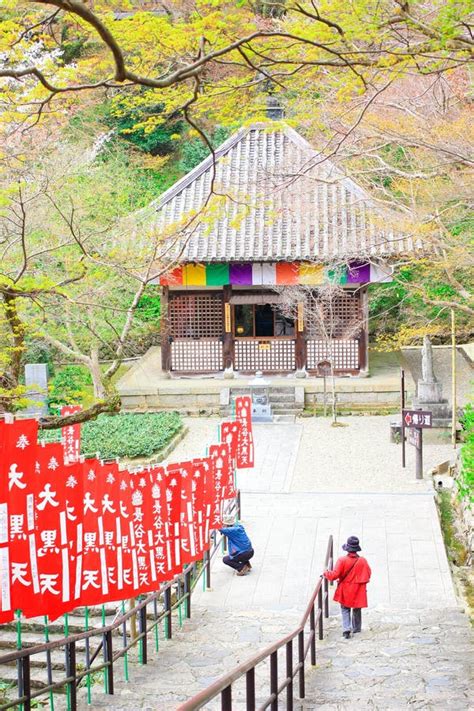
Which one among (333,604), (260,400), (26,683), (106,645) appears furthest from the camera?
(260,400)

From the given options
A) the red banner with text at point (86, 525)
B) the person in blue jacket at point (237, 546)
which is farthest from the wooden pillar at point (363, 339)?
the red banner with text at point (86, 525)

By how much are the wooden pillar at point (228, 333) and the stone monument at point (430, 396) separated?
18.8ft

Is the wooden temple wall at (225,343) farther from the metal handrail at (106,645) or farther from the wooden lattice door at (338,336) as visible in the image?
the metal handrail at (106,645)

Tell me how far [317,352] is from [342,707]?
693 inches

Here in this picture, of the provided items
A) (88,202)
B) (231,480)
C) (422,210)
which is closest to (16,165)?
(231,480)

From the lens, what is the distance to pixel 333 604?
38.0 ft

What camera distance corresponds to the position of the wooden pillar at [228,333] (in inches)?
960

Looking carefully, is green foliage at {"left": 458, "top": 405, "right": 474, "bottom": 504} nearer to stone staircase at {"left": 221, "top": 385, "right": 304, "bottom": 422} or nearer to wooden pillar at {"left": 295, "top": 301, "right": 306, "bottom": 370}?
stone staircase at {"left": 221, "top": 385, "right": 304, "bottom": 422}

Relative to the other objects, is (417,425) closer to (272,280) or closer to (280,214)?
(272,280)

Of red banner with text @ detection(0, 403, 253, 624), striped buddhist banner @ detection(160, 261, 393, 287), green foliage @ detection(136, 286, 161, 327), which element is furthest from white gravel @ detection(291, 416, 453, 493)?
green foliage @ detection(136, 286, 161, 327)

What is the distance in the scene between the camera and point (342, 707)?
7.23 meters

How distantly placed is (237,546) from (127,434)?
325 inches

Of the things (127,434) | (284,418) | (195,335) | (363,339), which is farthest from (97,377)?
(363,339)

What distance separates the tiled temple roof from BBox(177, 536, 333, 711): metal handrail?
1296cm
